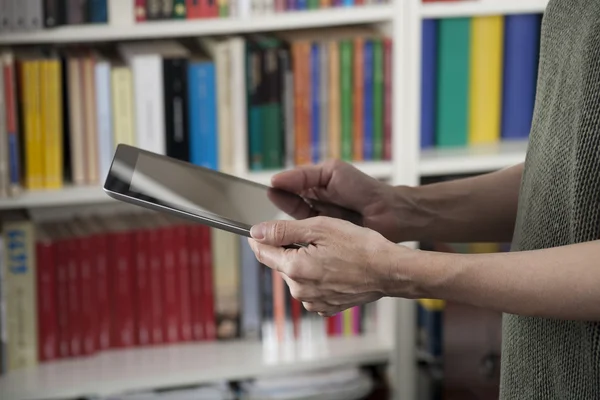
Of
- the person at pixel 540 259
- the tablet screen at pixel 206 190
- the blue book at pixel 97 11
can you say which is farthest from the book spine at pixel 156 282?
the person at pixel 540 259

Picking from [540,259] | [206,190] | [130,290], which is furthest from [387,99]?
[540,259]

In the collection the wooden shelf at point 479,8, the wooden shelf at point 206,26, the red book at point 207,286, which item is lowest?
the red book at point 207,286

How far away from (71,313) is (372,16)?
34.2 inches

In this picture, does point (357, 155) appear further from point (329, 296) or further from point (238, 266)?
point (329, 296)

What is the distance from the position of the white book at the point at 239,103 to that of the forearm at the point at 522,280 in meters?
1.09

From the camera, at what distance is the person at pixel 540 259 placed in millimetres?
829

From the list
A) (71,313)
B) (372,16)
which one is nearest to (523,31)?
(372,16)

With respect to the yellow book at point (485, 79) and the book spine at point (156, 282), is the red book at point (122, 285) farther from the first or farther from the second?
the yellow book at point (485, 79)

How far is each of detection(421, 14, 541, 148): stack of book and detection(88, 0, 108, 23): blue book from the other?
25.4 inches

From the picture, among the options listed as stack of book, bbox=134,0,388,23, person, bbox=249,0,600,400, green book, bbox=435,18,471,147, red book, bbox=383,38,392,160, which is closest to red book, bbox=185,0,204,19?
stack of book, bbox=134,0,388,23

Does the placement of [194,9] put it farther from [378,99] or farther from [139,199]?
[139,199]

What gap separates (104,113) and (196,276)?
1.31ft

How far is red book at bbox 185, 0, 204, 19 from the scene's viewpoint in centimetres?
185

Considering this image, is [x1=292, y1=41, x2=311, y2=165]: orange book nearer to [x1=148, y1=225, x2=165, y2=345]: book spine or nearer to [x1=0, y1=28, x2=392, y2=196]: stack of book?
[x1=0, y1=28, x2=392, y2=196]: stack of book
